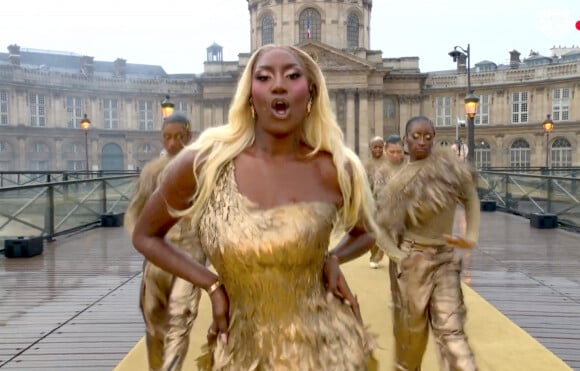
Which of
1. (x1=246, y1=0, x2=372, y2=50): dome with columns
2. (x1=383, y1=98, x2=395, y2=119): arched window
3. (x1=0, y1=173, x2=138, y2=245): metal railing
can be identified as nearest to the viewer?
(x1=0, y1=173, x2=138, y2=245): metal railing

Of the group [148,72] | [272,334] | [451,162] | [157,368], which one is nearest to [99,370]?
[157,368]

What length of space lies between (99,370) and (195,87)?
58.7 metres

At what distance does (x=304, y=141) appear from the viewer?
220cm

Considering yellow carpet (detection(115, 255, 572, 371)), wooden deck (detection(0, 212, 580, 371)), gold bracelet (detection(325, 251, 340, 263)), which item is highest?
gold bracelet (detection(325, 251, 340, 263))

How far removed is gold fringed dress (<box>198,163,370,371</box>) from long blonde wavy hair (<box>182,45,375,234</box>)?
6 centimetres

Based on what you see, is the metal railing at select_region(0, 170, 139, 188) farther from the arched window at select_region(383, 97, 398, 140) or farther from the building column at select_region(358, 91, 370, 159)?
the arched window at select_region(383, 97, 398, 140)

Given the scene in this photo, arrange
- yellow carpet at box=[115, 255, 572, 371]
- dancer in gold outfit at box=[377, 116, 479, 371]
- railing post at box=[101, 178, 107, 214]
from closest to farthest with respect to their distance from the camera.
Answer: dancer in gold outfit at box=[377, 116, 479, 371] → yellow carpet at box=[115, 255, 572, 371] → railing post at box=[101, 178, 107, 214]

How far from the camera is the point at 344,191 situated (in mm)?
2125

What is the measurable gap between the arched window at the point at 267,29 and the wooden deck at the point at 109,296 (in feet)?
162

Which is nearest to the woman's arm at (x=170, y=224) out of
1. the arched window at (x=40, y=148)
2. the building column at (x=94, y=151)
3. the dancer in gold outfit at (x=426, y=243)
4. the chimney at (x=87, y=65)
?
the dancer in gold outfit at (x=426, y=243)

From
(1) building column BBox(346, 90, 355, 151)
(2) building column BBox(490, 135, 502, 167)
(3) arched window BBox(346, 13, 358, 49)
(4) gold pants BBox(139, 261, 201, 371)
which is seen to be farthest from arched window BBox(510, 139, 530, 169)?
(4) gold pants BBox(139, 261, 201, 371)

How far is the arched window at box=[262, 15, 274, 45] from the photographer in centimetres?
5984

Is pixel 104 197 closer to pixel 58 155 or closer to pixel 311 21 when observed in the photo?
pixel 58 155

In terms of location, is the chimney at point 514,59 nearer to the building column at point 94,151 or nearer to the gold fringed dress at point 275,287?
the building column at point 94,151
